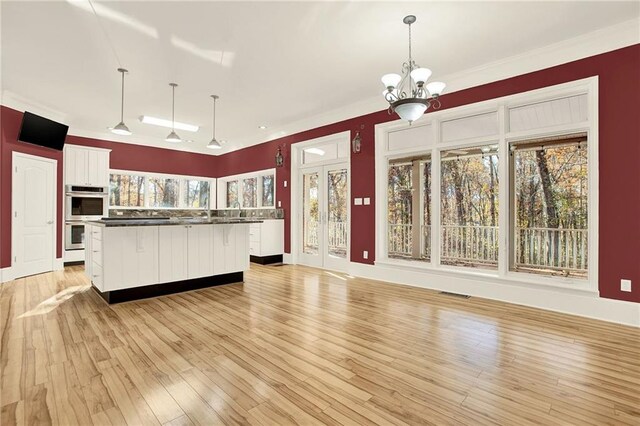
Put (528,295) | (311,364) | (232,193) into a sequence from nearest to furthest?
(311,364)
(528,295)
(232,193)

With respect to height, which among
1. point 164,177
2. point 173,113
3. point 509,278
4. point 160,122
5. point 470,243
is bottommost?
point 509,278

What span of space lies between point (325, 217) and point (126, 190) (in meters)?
5.19

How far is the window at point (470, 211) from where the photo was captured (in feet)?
20.0

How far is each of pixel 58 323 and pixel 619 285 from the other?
586cm

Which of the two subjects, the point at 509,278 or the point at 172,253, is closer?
the point at 509,278

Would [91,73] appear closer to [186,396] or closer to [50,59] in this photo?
[50,59]

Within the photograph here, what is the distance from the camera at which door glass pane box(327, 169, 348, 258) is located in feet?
20.5

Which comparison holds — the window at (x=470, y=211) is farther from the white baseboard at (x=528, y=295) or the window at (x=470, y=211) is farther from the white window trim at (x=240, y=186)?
the white window trim at (x=240, y=186)

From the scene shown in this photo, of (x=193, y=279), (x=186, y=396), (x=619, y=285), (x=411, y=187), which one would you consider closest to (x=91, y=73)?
(x=193, y=279)

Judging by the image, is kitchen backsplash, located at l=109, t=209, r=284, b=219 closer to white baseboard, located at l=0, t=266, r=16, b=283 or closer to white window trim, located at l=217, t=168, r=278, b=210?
white window trim, located at l=217, t=168, r=278, b=210

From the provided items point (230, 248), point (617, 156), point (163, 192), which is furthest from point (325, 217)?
point (163, 192)

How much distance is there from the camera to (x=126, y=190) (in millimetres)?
7797

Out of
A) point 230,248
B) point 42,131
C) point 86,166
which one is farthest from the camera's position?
point 86,166

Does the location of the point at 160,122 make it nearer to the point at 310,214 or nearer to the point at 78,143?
the point at 78,143
